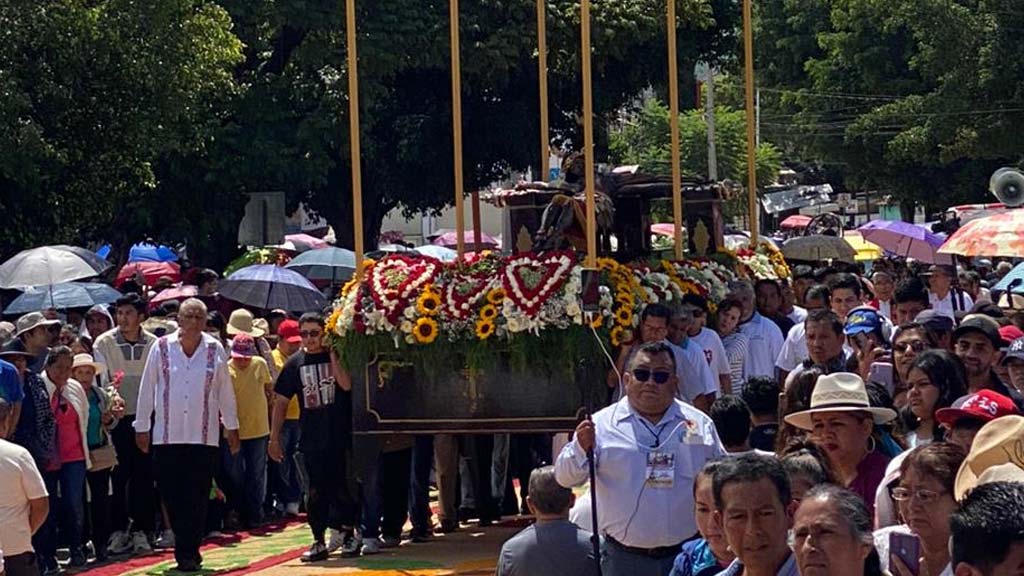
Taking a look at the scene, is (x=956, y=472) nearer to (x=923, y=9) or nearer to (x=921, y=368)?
(x=921, y=368)

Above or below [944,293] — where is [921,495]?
below

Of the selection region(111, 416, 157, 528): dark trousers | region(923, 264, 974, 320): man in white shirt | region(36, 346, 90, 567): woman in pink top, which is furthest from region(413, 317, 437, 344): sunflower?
region(923, 264, 974, 320): man in white shirt

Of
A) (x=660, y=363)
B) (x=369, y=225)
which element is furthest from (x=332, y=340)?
(x=369, y=225)

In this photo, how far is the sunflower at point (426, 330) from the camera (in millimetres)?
13273

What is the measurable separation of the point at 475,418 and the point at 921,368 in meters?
5.41

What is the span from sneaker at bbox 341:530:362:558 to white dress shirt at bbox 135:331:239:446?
118 cm

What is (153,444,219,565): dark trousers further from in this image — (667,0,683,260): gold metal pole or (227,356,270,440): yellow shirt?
(667,0,683,260): gold metal pole

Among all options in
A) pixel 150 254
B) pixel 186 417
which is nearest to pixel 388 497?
pixel 186 417

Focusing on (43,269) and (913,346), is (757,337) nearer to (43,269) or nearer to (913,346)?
(913,346)

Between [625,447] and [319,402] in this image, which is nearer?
[625,447]

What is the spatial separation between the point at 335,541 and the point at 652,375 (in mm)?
6062

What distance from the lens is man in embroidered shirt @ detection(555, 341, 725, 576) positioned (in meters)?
8.55

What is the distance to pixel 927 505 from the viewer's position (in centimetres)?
605

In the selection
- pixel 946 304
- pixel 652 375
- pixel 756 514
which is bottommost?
pixel 756 514
